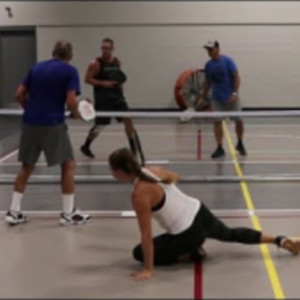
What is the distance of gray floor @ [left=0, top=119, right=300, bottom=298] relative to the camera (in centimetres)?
404

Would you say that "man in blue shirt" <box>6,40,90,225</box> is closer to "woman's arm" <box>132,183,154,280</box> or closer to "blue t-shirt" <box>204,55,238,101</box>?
"woman's arm" <box>132,183,154,280</box>

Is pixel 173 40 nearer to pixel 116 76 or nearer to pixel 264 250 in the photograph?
pixel 116 76

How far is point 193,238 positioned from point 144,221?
502 millimetres

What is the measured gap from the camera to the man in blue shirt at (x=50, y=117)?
17.4ft

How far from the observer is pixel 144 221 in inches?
159

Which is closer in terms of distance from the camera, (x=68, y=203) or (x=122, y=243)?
(x=122, y=243)

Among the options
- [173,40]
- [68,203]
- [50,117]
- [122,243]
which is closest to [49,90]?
[50,117]

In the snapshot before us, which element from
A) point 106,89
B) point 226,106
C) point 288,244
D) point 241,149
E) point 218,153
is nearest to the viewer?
point 288,244

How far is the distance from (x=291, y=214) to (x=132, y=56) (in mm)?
11649

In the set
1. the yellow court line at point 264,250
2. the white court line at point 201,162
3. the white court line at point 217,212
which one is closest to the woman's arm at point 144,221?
the yellow court line at point 264,250

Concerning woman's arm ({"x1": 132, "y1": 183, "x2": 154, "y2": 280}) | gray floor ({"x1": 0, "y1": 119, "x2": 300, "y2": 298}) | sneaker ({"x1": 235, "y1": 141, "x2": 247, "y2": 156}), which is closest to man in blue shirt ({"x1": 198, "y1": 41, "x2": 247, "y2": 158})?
sneaker ({"x1": 235, "y1": 141, "x2": 247, "y2": 156})

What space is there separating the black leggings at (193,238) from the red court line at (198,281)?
0.12 m

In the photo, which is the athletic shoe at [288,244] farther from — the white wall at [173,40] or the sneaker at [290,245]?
the white wall at [173,40]

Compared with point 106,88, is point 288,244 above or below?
below
